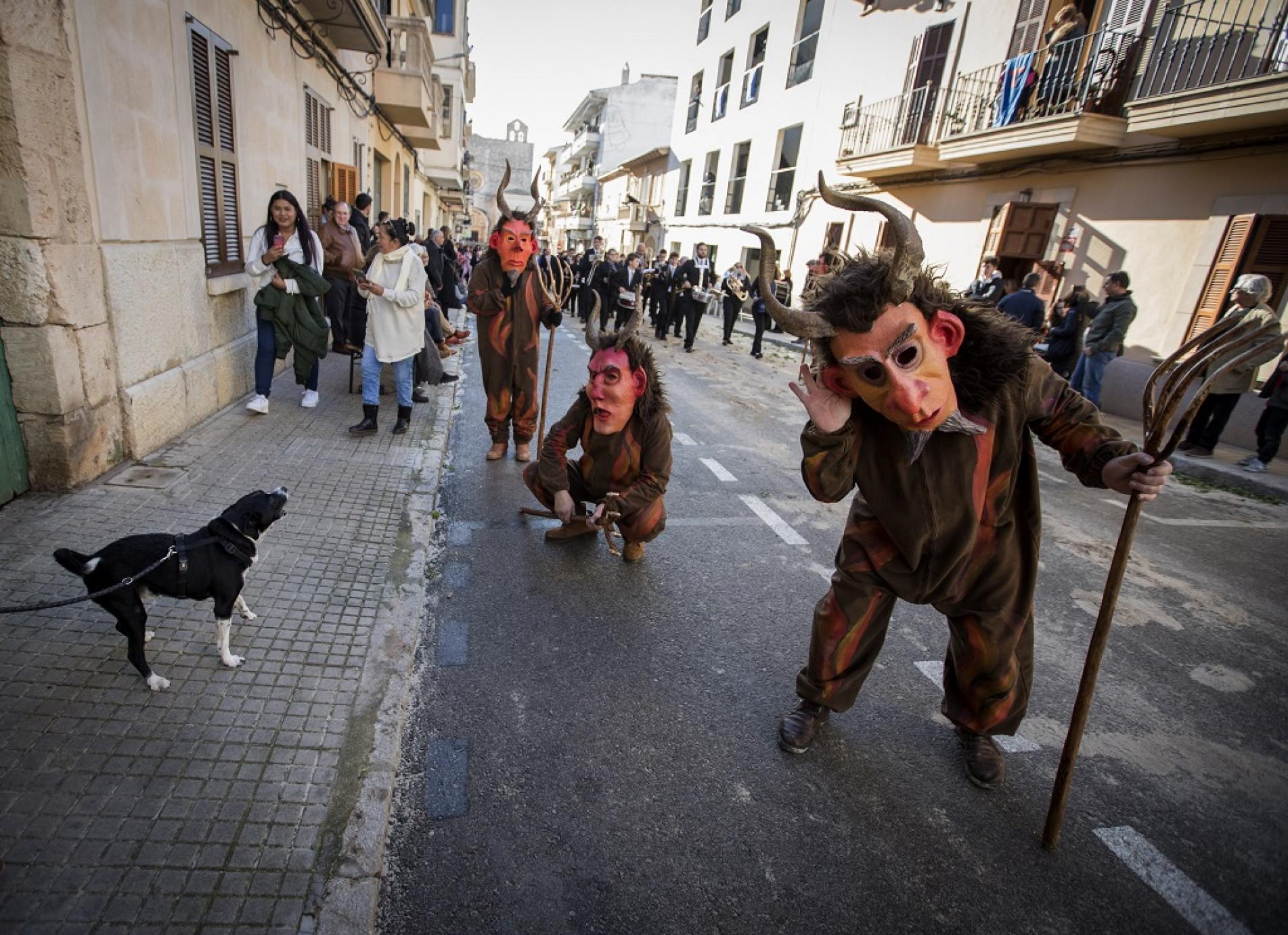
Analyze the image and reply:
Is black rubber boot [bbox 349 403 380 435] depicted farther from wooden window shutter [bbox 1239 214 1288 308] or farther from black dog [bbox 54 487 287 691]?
wooden window shutter [bbox 1239 214 1288 308]

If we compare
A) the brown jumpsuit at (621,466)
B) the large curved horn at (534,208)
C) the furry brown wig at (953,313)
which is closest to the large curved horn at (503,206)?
the large curved horn at (534,208)

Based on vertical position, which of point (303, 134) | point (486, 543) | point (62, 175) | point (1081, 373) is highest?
point (303, 134)

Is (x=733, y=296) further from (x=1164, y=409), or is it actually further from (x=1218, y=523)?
(x=1164, y=409)

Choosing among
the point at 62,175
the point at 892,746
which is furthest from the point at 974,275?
the point at 62,175

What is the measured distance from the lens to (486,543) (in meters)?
4.27

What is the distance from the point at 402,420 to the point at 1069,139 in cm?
1016

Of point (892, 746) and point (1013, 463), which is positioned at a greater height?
point (1013, 463)

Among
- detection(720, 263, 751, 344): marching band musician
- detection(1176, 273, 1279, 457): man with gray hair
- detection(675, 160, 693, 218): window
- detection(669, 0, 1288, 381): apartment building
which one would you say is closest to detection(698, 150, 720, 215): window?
detection(675, 160, 693, 218): window

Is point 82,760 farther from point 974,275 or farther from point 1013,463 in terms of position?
point 974,275

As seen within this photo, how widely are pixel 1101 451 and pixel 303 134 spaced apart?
976 cm

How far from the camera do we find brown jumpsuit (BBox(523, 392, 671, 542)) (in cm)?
381

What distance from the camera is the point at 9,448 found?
12.1 feet

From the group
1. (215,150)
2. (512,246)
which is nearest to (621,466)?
(512,246)

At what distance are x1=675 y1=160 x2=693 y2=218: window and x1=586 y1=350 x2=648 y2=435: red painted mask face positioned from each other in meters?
25.5
